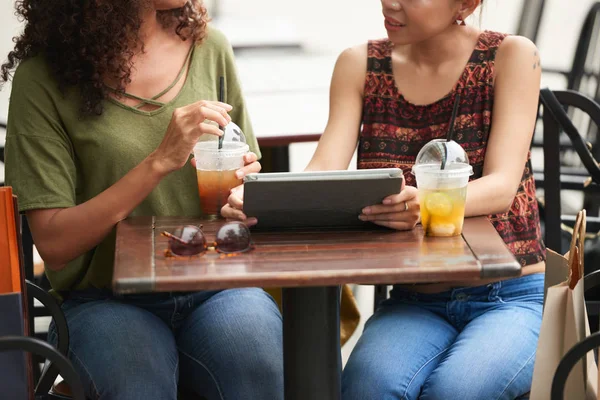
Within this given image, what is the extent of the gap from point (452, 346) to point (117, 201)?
0.70 meters

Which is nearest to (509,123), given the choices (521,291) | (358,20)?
(521,291)

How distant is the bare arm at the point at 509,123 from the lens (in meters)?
1.82

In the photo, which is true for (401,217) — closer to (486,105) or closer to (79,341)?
(486,105)

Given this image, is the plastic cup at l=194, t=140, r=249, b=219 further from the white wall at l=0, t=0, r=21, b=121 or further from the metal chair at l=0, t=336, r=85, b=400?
the white wall at l=0, t=0, r=21, b=121

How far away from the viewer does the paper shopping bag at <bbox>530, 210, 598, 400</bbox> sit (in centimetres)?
158

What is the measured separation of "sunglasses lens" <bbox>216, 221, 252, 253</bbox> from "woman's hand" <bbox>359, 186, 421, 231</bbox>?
23 centimetres

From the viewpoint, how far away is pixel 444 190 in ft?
5.20

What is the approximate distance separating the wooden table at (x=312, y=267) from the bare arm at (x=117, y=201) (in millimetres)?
50

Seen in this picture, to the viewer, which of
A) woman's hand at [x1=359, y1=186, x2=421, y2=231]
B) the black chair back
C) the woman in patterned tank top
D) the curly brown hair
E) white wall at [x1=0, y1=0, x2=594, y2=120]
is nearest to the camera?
woman's hand at [x1=359, y1=186, x2=421, y2=231]

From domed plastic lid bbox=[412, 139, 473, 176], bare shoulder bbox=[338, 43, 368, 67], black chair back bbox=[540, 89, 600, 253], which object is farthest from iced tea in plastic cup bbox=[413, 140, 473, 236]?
black chair back bbox=[540, 89, 600, 253]

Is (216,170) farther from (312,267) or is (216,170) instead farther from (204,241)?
(312,267)

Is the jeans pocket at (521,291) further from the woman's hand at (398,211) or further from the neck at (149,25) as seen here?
the neck at (149,25)

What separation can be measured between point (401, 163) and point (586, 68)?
2232 millimetres

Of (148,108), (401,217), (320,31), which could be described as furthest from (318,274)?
(320,31)
